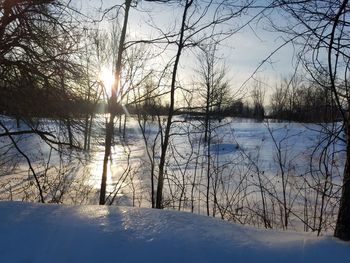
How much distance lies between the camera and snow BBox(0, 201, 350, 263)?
2.73m

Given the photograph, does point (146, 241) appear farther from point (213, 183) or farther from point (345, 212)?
point (213, 183)

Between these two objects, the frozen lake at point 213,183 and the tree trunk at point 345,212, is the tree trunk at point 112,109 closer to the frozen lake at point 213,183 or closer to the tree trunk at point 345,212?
the frozen lake at point 213,183

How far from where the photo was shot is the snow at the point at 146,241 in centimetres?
273

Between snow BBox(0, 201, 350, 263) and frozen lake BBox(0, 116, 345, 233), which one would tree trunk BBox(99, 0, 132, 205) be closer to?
frozen lake BBox(0, 116, 345, 233)

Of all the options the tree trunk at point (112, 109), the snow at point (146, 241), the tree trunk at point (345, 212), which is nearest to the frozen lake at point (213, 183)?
the tree trunk at point (345, 212)

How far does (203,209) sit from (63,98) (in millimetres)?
4167

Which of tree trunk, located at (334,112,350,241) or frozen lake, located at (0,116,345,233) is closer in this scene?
tree trunk, located at (334,112,350,241)

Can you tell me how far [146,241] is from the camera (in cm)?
289

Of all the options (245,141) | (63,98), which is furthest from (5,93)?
(245,141)

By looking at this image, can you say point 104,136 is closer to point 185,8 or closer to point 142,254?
point 185,8

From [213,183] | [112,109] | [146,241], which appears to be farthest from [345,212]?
[112,109]

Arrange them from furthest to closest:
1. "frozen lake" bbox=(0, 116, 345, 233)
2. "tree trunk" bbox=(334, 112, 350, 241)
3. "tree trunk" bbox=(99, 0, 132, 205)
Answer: "tree trunk" bbox=(99, 0, 132, 205)
"frozen lake" bbox=(0, 116, 345, 233)
"tree trunk" bbox=(334, 112, 350, 241)

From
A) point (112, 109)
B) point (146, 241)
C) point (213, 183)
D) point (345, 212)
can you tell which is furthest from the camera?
point (213, 183)

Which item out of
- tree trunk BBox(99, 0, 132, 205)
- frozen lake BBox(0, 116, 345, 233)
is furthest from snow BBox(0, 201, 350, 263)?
tree trunk BBox(99, 0, 132, 205)
